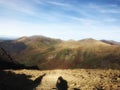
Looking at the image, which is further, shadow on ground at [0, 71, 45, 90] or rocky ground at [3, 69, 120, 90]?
rocky ground at [3, 69, 120, 90]

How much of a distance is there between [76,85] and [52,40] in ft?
415

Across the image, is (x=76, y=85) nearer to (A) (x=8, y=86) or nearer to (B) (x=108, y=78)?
(B) (x=108, y=78)

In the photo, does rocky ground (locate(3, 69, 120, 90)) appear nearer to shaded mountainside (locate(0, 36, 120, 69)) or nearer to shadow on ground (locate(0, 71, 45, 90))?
shadow on ground (locate(0, 71, 45, 90))

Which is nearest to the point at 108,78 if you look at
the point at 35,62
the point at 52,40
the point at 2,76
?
the point at 2,76

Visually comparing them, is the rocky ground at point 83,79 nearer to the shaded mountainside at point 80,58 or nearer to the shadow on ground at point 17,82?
the shadow on ground at point 17,82

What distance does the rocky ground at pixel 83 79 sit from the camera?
16.1m

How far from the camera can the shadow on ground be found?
1565cm

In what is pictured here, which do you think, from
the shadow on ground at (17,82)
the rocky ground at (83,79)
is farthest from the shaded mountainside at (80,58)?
the shadow on ground at (17,82)

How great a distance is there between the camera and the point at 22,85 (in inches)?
637

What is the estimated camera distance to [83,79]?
1762cm

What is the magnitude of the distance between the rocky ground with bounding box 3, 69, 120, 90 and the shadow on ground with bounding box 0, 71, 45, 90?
481 millimetres

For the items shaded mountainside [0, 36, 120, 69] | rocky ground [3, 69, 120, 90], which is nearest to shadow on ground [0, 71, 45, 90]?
rocky ground [3, 69, 120, 90]

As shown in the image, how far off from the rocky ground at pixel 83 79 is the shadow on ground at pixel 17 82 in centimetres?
48

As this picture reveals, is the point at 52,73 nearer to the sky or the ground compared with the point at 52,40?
nearer to the ground
